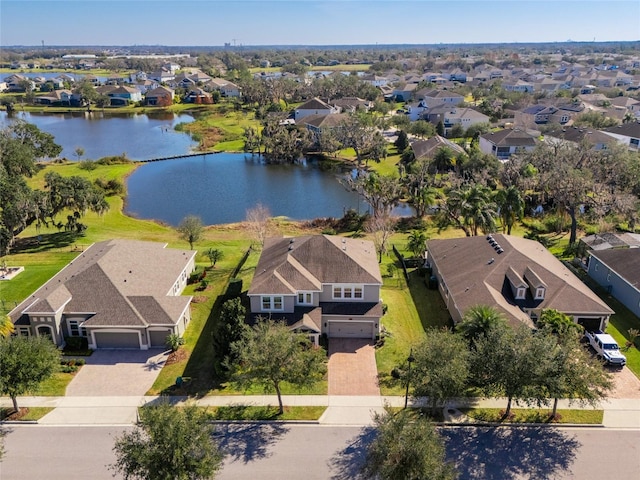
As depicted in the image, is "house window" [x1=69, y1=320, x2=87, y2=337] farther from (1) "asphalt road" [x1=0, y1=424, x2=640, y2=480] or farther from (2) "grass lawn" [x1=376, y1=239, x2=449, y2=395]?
(2) "grass lawn" [x1=376, y1=239, x2=449, y2=395]

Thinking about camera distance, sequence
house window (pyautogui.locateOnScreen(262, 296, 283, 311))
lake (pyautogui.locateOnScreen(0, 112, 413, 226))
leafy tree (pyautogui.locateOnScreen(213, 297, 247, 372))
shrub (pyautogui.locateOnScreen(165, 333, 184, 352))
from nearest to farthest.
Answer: leafy tree (pyautogui.locateOnScreen(213, 297, 247, 372))
shrub (pyautogui.locateOnScreen(165, 333, 184, 352))
house window (pyautogui.locateOnScreen(262, 296, 283, 311))
lake (pyautogui.locateOnScreen(0, 112, 413, 226))

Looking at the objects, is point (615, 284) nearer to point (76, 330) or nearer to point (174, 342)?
point (174, 342)

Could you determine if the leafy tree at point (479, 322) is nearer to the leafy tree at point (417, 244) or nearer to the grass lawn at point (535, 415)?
the grass lawn at point (535, 415)

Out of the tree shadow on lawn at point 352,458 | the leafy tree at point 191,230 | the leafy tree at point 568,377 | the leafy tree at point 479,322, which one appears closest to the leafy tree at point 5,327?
the leafy tree at point 191,230

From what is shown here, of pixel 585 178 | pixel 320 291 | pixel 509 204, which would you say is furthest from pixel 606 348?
pixel 585 178

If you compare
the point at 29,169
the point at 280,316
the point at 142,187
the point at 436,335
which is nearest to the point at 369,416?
the point at 436,335

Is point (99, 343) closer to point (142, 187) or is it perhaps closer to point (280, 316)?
point (280, 316)

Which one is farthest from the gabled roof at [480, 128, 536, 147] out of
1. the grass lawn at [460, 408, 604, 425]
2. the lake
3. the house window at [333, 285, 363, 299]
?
the grass lawn at [460, 408, 604, 425]

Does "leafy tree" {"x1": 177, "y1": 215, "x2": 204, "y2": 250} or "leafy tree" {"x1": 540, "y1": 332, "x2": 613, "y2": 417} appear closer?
"leafy tree" {"x1": 540, "y1": 332, "x2": 613, "y2": 417}
